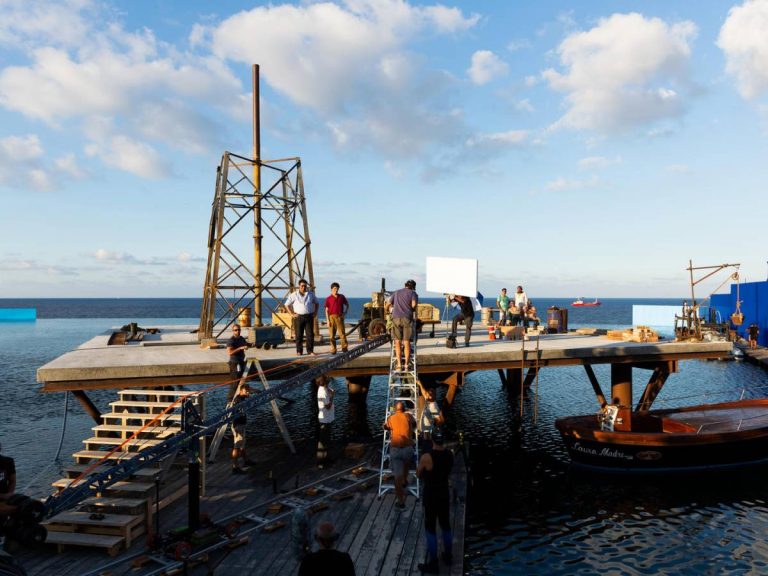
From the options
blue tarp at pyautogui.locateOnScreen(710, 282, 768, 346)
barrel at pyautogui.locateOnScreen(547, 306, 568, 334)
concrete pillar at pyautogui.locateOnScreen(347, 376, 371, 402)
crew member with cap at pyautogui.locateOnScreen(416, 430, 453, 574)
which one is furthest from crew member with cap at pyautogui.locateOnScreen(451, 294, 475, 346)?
blue tarp at pyautogui.locateOnScreen(710, 282, 768, 346)

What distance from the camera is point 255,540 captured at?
393 inches

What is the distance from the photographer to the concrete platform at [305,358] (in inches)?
616

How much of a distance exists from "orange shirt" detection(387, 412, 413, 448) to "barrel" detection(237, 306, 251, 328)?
13077 millimetres

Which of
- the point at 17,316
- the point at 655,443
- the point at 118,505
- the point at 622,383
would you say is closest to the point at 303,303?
the point at 118,505

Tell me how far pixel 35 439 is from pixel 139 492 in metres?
16.7

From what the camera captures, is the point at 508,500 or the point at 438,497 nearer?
the point at 438,497

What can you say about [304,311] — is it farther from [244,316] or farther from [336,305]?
[244,316]

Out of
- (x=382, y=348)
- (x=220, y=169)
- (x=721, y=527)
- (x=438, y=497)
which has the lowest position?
(x=721, y=527)

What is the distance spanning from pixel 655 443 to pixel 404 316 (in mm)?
9386

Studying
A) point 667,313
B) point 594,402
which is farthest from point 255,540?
point 667,313

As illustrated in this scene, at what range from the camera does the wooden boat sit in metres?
17.2

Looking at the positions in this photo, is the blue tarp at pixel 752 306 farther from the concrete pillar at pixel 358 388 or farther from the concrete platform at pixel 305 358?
the concrete pillar at pixel 358 388

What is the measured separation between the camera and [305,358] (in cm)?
1730

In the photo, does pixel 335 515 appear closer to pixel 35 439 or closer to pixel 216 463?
pixel 216 463
